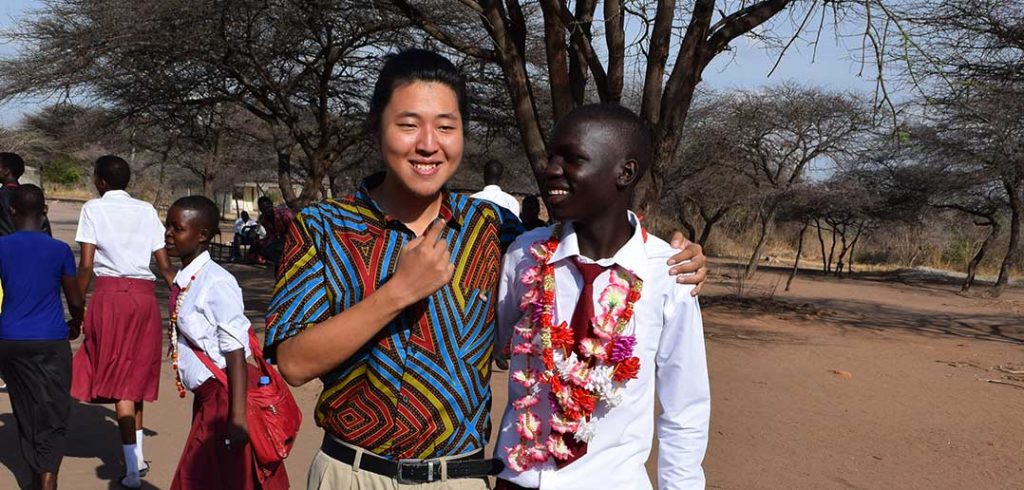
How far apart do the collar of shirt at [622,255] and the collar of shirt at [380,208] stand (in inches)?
10.1

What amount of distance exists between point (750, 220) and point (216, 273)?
1241 inches

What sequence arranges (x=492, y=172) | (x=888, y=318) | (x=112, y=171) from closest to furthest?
1. (x=112, y=171)
2. (x=492, y=172)
3. (x=888, y=318)

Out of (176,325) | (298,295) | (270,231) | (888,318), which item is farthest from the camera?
(270,231)

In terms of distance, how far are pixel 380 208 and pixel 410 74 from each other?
30cm

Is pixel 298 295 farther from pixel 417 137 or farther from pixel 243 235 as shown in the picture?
pixel 243 235

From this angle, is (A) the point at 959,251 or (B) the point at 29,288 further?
(A) the point at 959,251

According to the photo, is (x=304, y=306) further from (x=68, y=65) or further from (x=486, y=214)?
(x=68, y=65)

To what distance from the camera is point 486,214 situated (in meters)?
2.08

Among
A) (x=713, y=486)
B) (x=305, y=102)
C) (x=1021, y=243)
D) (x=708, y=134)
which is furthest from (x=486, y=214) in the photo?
(x=1021, y=243)

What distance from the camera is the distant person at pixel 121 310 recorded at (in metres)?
4.82

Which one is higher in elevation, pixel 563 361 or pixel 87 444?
pixel 563 361

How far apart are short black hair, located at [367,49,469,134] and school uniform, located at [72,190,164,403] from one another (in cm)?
357

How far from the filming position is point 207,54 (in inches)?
417

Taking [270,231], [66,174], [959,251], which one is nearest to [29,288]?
[270,231]
